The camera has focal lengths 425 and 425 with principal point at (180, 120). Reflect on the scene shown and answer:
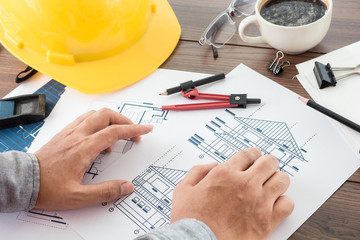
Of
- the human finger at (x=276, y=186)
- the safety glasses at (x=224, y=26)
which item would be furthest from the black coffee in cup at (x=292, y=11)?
the human finger at (x=276, y=186)

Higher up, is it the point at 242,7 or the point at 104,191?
the point at 242,7

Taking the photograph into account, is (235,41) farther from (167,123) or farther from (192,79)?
(167,123)

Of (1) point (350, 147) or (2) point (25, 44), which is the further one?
(2) point (25, 44)

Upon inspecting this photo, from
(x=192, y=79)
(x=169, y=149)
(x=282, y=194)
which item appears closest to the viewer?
(x=282, y=194)

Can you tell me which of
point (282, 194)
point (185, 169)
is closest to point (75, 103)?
point (185, 169)

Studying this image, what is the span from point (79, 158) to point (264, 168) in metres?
0.34

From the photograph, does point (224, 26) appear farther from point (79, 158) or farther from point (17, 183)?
point (17, 183)

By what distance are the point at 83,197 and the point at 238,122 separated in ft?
1.06

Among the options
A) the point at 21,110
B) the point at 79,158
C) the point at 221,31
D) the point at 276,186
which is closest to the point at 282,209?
the point at 276,186

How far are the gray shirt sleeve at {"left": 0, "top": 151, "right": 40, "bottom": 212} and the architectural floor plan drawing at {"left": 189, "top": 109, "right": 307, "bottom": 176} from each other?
30cm

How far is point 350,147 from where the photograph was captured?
2.46ft

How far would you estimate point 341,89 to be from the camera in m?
0.83

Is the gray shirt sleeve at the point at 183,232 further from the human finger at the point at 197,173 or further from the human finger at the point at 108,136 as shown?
the human finger at the point at 108,136

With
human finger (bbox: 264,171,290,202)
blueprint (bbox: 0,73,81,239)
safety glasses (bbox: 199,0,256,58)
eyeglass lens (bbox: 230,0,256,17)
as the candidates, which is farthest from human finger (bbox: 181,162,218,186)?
eyeglass lens (bbox: 230,0,256,17)
